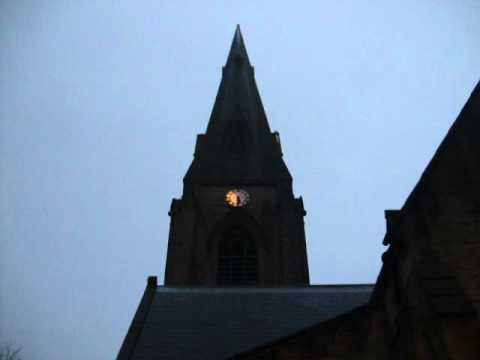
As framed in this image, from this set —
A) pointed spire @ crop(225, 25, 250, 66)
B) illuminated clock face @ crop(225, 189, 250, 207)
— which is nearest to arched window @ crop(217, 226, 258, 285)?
illuminated clock face @ crop(225, 189, 250, 207)

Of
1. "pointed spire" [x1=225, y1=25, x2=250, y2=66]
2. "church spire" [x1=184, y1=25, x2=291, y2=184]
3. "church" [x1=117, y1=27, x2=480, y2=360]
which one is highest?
"pointed spire" [x1=225, y1=25, x2=250, y2=66]

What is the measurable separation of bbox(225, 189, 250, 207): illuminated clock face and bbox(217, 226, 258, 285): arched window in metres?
1.13

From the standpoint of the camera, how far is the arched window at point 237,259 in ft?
63.1

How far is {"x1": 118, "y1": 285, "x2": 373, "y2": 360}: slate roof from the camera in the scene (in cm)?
958

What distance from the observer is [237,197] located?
21.9 m

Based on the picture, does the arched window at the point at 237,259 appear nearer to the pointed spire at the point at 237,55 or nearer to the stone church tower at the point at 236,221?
the stone church tower at the point at 236,221

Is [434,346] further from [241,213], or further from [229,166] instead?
[229,166]

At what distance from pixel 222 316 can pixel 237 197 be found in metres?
10.8

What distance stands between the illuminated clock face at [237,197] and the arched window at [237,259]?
3.71ft

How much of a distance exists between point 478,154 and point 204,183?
56.3 ft

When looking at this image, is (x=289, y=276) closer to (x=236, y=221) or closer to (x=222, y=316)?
(x=236, y=221)

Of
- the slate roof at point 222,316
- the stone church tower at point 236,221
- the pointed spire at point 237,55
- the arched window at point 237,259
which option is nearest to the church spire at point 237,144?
the stone church tower at point 236,221

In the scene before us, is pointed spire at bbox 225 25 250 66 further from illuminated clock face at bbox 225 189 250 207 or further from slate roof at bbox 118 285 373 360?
slate roof at bbox 118 285 373 360

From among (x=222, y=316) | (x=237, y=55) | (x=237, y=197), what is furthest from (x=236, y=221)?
(x=237, y=55)
